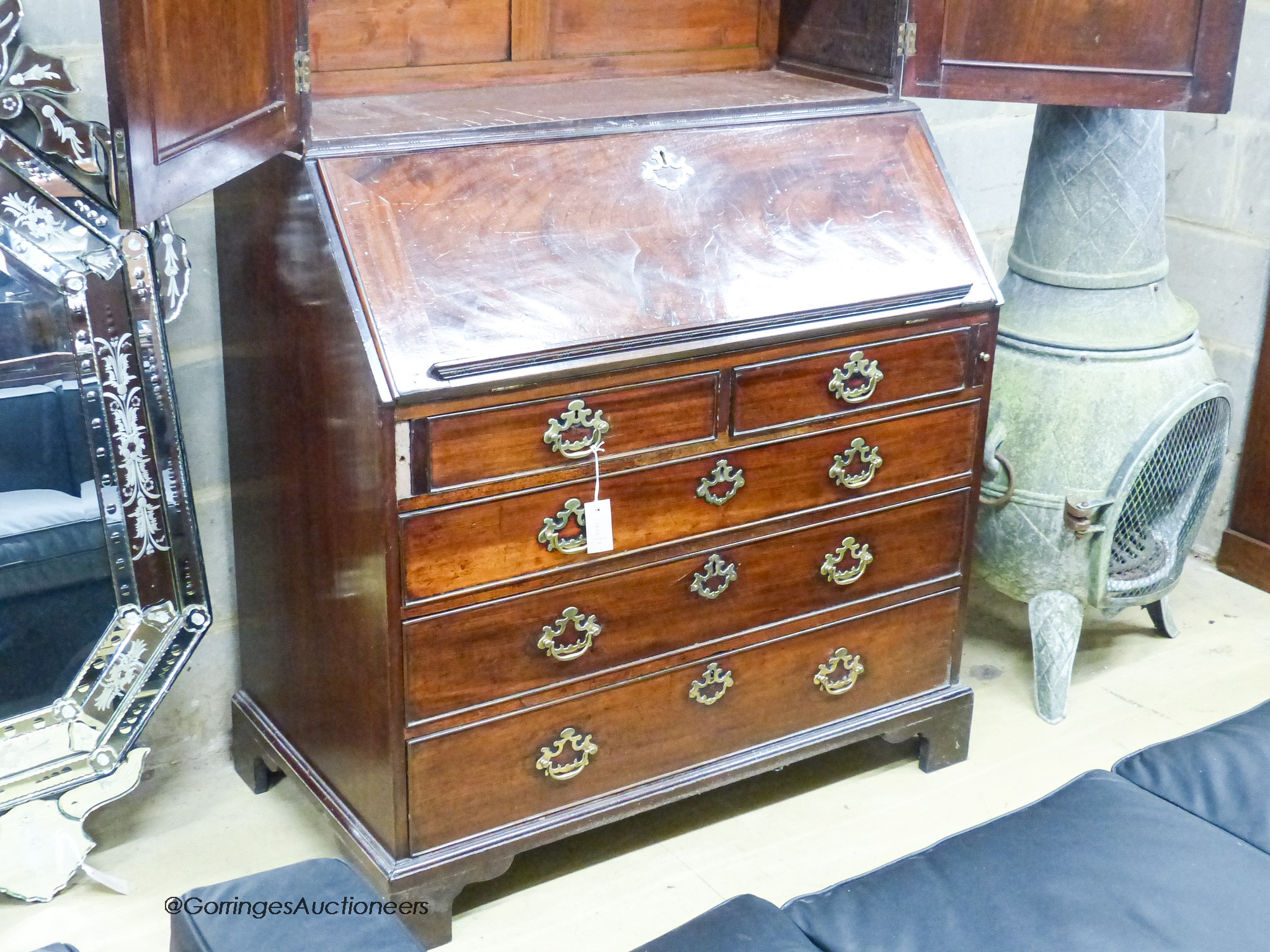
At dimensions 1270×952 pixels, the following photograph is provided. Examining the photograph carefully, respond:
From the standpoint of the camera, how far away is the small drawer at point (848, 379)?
7.37 ft

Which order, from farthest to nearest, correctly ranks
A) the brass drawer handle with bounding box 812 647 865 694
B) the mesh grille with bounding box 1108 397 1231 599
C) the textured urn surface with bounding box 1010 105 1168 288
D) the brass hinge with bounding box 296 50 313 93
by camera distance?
the mesh grille with bounding box 1108 397 1231 599 < the textured urn surface with bounding box 1010 105 1168 288 < the brass drawer handle with bounding box 812 647 865 694 < the brass hinge with bounding box 296 50 313 93

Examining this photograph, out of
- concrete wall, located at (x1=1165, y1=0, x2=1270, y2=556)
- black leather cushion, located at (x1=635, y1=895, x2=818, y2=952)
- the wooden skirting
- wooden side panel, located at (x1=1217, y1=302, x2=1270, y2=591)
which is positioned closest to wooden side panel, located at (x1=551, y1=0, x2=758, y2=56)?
concrete wall, located at (x1=1165, y1=0, x2=1270, y2=556)

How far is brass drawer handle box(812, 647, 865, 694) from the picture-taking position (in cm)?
254

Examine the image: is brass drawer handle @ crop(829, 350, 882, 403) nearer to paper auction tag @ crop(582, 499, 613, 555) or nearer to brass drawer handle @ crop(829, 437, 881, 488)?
brass drawer handle @ crop(829, 437, 881, 488)

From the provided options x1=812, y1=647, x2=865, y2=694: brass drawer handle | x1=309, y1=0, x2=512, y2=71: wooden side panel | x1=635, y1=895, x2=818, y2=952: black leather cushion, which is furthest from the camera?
x1=812, y1=647, x2=865, y2=694: brass drawer handle

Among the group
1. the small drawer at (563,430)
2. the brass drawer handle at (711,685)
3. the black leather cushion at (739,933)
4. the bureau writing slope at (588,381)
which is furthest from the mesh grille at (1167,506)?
the black leather cushion at (739,933)

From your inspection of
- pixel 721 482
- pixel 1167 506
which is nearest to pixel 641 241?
pixel 721 482

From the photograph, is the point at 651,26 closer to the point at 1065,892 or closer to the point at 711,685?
the point at 711,685

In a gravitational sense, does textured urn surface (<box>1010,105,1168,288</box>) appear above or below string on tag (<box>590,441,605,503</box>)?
above

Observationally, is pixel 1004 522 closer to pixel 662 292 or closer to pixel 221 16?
pixel 662 292

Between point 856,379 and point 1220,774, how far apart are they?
0.83 m

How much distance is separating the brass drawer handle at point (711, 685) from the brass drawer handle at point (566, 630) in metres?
0.23

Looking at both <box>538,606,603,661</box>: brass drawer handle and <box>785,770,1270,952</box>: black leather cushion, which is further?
<box>538,606,603,661</box>: brass drawer handle

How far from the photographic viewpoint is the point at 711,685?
2.41 metres
